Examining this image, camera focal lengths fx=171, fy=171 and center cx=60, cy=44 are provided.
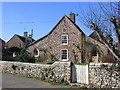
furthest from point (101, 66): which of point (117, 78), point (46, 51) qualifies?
point (46, 51)

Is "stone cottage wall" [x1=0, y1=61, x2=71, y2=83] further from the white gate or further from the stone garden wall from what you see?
the white gate

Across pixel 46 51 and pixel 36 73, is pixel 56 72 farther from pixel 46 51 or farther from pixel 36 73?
pixel 46 51

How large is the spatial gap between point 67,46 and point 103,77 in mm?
17924

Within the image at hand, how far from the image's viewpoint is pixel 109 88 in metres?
10.6

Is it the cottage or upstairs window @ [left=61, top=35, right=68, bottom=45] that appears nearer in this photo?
upstairs window @ [left=61, top=35, right=68, bottom=45]

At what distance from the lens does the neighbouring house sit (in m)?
27.1

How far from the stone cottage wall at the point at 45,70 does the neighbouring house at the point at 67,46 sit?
13857 mm

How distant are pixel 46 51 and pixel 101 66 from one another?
19.2 metres

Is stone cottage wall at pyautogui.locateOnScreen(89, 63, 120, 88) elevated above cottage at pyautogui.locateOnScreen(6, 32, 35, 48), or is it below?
below

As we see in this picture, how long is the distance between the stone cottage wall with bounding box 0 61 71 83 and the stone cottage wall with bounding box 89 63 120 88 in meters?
1.66

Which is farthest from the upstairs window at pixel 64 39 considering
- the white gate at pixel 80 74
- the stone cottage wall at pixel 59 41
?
the white gate at pixel 80 74

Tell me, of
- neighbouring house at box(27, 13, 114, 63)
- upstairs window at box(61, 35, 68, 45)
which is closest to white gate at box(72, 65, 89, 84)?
neighbouring house at box(27, 13, 114, 63)

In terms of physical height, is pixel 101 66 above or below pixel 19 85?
above

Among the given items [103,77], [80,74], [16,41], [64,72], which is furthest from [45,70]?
[16,41]
